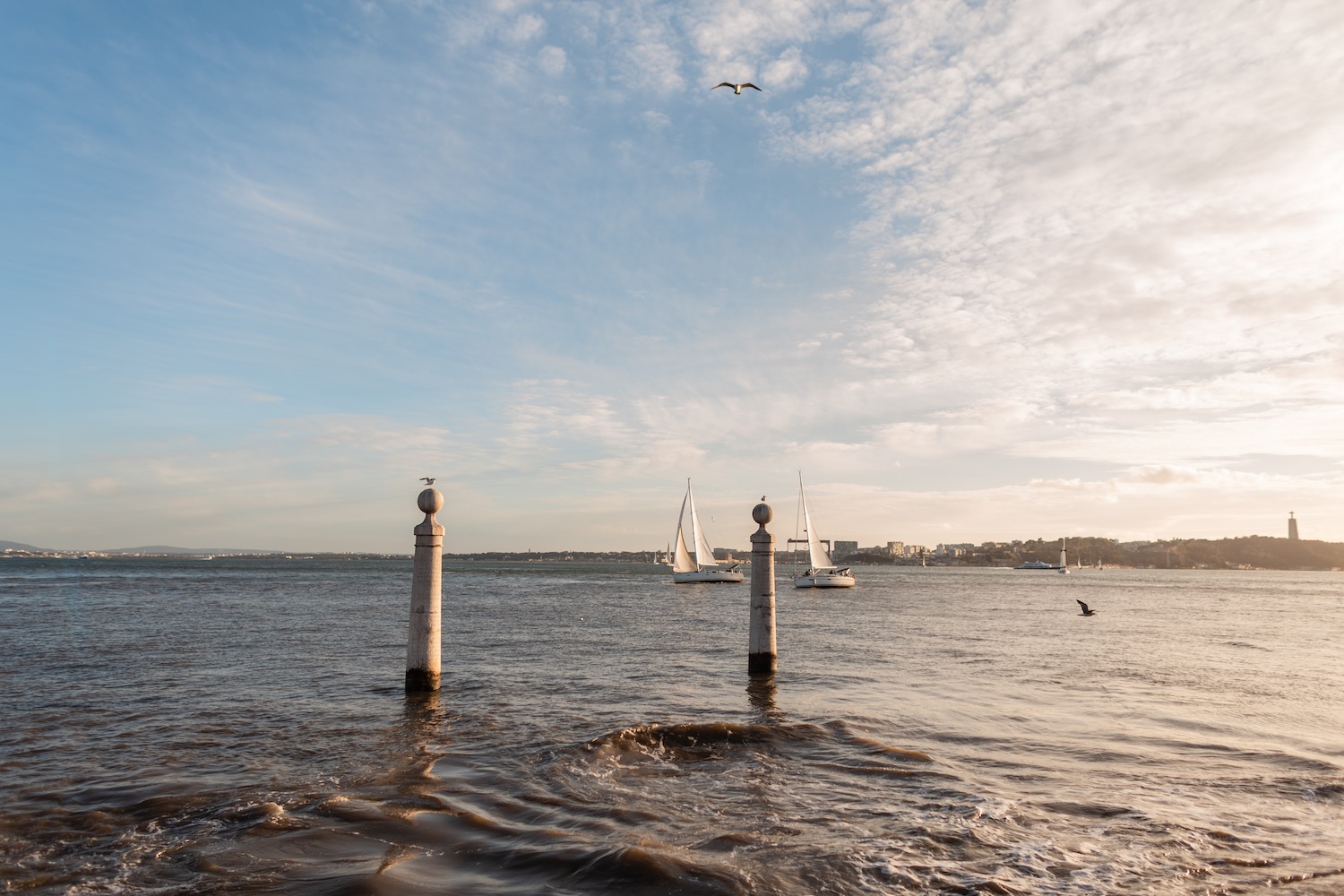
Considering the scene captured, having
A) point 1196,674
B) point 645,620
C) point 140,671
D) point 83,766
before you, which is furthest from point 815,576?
point 83,766

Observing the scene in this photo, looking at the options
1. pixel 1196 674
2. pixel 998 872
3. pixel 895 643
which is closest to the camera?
pixel 998 872

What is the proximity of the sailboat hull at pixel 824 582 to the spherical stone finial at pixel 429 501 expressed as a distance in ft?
268

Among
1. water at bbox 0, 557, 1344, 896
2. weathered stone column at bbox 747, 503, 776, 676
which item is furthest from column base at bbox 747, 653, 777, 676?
water at bbox 0, 557, 1344, 896

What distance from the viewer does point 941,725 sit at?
49.0 feet

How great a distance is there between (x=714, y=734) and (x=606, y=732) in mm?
1812

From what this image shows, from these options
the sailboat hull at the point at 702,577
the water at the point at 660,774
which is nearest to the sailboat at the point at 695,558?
the sailboat hull at the point at 702,577

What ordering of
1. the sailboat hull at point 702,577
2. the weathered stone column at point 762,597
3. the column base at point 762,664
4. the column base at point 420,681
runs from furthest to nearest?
the sailboat hull at point 702,577, the column base at point 762,664, the weathered stone column at point 762,597, the column base at point 420,681

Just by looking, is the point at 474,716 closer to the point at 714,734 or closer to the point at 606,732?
the point at 606,732

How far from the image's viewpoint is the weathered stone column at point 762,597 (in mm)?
17531

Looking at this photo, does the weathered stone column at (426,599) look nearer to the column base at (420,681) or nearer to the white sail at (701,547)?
the column base at (420,681)

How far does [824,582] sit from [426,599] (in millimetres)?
82891

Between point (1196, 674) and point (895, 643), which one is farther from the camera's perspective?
point (895, 643)

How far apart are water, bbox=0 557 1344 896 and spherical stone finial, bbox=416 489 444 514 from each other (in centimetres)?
384

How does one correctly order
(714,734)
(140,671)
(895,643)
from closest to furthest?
(714,734), (140,671), (895,643)
